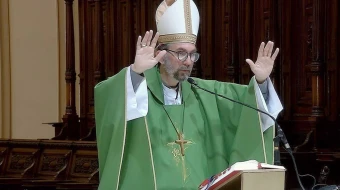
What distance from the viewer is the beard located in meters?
3.71

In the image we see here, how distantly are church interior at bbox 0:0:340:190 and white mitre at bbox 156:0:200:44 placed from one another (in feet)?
4.05

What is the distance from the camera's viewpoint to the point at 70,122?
9133 mm

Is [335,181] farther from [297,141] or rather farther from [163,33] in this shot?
[163,33]

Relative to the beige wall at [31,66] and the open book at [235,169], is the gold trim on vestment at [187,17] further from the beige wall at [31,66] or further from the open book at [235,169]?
the beige wall at [31,66]

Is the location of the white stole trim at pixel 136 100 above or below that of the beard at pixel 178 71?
below

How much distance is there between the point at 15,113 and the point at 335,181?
628cm

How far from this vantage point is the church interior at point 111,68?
6461 millimetres

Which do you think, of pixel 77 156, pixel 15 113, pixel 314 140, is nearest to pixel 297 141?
pixel 314 140

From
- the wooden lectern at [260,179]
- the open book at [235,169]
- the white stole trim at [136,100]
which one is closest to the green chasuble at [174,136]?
the white stole trim at [136,100]

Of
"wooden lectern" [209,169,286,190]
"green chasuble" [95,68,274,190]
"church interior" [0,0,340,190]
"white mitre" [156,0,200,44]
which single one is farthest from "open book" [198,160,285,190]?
"church interior" [0,0,340,190]

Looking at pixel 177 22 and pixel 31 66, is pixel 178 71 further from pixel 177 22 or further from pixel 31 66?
pixel 31 66

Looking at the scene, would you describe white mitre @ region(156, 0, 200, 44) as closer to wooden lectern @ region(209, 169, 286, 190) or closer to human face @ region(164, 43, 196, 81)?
human face @ region(164, 43, 196, 81)

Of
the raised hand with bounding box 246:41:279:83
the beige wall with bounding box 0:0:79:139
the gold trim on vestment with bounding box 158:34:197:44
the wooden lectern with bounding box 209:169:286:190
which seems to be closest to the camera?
the wooden lectern with bounding box 209:169:286:190

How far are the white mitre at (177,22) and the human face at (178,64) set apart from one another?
0.21 ft
